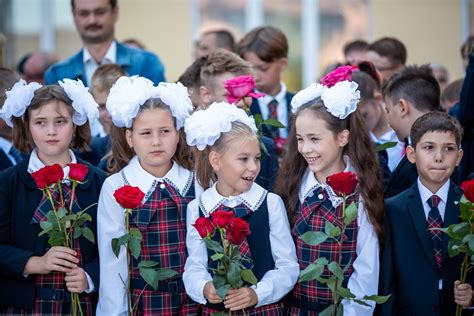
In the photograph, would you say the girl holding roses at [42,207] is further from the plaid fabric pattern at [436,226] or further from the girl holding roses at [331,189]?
the plaid fabric pattern at [436,226]

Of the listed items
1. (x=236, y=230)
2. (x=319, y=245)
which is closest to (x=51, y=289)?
(x=236, y=230)

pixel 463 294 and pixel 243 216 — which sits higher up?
pixel 243 216

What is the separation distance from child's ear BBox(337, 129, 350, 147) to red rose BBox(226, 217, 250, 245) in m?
1.00

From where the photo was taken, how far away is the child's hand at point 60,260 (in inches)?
163

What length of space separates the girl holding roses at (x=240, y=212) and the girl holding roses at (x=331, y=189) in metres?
0.14

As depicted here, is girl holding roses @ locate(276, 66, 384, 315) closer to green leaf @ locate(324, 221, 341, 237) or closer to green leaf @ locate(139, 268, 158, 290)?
green leaf @ locate(324, 221, 341, 237)

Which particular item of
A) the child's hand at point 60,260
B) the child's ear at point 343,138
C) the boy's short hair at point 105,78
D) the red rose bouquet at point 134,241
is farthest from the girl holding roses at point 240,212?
the boy's short hair at point 105,78

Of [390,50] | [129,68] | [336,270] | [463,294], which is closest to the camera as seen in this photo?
[336,270]

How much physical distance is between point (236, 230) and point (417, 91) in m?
2.13

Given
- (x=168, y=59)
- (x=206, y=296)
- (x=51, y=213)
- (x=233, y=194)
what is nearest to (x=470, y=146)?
(x=233, y=194)

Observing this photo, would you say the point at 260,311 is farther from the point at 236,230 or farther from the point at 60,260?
the point at 60,260

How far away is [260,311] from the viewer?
13.7ft

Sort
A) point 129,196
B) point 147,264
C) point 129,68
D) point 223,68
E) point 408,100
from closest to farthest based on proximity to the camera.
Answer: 1. point 129,196
2. point 147,264
3. point 408,100
4. point 223,68
5. point 129,68

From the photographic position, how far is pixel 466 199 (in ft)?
13.5
